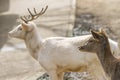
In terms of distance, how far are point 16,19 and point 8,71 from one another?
385 cm

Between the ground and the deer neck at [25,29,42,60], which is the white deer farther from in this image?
the ground

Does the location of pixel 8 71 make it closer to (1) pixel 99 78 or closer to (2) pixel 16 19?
(1) pixel 99 78

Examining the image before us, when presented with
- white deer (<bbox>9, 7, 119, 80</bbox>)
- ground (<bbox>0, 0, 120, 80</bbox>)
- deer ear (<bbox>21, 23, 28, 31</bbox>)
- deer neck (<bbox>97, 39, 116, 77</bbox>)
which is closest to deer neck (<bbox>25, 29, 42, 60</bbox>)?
white deer (<bbox>9, 7, 119, 80</bbox>)

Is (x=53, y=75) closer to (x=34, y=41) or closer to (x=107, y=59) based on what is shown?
(x=34, y=41)

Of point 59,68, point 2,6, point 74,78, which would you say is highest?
point 2,6

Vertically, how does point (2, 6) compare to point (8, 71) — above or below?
above

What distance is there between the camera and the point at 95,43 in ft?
20.4

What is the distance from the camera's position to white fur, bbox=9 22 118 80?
258 inches

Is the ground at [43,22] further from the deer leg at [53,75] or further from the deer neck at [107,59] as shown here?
the deer neck at [107,59]

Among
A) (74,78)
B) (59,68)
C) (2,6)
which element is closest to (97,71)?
(59,68)

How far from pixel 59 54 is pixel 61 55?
42 millimetres

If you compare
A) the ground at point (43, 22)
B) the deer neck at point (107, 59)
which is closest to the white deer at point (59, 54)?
the deer neck at point (107, 59)

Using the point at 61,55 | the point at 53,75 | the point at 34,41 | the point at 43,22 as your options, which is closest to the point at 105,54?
the point at 61,55

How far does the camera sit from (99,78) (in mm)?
6730
